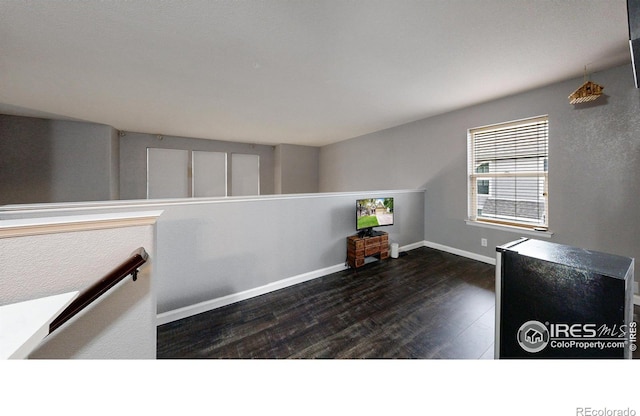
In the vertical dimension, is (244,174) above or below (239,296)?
above

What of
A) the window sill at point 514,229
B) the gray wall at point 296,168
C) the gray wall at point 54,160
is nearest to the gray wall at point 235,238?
the window sill at point 514,229

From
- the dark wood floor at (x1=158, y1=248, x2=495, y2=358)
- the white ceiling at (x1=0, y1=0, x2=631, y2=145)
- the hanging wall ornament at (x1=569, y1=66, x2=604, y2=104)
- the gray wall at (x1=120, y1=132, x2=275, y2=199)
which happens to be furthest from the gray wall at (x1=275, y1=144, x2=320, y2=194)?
the hanging wall ornament at (x1=569, y1=66, x2=604, y2=104)

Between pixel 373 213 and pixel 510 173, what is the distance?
6.80 ft

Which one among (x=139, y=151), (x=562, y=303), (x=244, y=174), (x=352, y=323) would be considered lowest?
(x=352, y=323)

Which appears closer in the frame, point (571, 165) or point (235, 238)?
point (235, 238)

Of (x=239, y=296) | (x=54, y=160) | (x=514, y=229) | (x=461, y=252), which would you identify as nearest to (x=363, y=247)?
(x=239, y=296)

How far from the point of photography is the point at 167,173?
5.49 m

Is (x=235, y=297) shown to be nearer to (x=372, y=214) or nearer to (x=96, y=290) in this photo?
(x=96, y=290)

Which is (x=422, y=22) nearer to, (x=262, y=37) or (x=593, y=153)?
(x=262, y=37)

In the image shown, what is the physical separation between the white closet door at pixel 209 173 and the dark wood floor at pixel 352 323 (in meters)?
4.64

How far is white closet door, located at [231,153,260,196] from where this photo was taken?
6357mm

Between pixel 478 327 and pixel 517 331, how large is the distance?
109 centimetres

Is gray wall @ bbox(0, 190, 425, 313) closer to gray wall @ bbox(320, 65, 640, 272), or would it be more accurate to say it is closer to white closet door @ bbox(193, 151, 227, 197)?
gray wall @ bbox(320, 65, 640, 272)

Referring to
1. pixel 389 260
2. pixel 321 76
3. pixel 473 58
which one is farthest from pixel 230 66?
pixel 389 260
